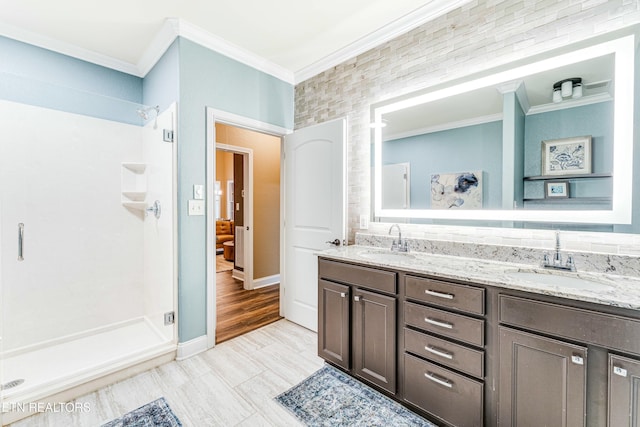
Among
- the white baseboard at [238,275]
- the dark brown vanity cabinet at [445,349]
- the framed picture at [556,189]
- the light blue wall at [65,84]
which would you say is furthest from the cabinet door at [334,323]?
the white baseboard at [238,275]

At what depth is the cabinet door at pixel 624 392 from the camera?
98cm

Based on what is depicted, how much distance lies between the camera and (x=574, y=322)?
1.09 m

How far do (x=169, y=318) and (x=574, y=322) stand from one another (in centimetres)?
261

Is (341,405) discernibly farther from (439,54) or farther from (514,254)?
(439,54)

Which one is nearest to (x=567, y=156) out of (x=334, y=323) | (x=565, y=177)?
(x=565, y=177)

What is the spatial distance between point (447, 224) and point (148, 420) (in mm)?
2285

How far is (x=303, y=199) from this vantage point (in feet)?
9.14

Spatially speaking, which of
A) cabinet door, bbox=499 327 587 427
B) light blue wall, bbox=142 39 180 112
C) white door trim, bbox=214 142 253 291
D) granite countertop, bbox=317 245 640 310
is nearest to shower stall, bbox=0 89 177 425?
light blue wall, bbox=142 39 180 112

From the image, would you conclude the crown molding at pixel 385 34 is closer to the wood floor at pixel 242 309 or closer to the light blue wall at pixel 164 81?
the light blue wall at pixel 164 81

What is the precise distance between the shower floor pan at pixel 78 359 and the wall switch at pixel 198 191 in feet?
4.02

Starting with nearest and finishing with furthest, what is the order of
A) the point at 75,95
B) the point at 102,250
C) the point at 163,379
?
the point at 163,379 → the point at 75,95 → the point at 102,250

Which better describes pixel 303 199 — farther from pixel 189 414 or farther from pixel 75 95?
pixel 75 95

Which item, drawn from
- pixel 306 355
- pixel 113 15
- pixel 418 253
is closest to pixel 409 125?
pixel 418 253

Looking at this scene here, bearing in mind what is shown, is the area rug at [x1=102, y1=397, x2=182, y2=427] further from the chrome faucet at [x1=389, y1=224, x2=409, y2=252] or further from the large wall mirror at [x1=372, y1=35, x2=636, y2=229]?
the large wall mirror at [x1=372, y1=35, x2=636, y2=229]
